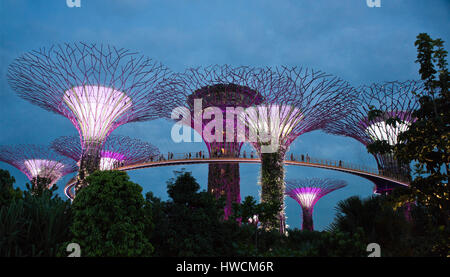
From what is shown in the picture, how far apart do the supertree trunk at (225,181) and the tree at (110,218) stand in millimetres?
17735

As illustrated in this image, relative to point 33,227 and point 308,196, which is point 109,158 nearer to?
point 308,196

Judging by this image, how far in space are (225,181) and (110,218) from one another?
18957 mm

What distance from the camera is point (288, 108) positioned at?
1917cm

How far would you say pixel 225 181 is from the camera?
25156 millimetres

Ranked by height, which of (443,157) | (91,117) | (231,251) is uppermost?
(91,117)

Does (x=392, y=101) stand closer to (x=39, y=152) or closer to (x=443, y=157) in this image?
(x=443, y=157)

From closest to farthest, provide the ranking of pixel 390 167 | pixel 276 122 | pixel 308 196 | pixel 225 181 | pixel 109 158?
pixel 276 122 < pixel 225 181 < pixel 390 167 < pixel 109 158 < pixel 308 196

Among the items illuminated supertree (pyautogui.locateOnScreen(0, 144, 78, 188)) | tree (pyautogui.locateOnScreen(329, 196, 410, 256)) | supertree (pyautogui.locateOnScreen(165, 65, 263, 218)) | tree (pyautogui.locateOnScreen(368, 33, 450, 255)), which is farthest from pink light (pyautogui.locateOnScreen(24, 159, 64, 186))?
tree (pyautogui.locateOnScreen(368, 33, 450, 255))

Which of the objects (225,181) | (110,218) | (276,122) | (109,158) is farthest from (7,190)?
(109,158)

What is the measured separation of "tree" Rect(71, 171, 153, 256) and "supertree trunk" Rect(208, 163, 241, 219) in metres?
17.7

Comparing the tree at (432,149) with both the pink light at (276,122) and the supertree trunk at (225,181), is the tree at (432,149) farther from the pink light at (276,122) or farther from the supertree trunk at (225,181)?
the supertree trunk at (225,181)

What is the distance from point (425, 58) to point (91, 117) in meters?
16.9
